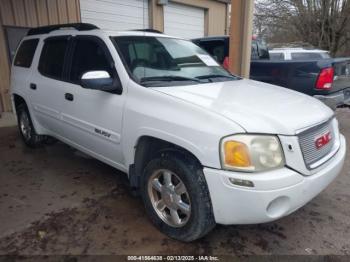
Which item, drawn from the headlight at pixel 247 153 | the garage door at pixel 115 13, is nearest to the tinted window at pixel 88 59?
the headlight at pixel 247 153

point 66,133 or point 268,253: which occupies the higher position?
point 66,133

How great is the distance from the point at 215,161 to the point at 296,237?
1276 millimetres

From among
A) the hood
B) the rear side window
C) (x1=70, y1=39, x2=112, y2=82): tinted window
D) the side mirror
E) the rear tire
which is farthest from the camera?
the rear tire

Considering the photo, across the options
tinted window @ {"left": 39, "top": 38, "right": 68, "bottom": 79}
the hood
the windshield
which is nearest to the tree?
the windshield

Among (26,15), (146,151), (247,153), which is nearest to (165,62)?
(146,151)

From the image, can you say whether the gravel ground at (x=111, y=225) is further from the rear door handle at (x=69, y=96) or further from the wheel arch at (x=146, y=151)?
the rear door handle at (x=69, y=96)

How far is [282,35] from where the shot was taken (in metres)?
17.4

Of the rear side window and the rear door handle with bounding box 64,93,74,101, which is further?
the rear side window

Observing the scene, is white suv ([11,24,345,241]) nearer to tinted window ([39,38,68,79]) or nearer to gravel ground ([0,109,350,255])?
tinted window ([39,38,68,79])

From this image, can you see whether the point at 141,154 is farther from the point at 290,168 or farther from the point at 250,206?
the point at 290,168

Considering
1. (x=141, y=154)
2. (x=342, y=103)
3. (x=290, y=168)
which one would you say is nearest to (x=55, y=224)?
(x=141, y=154)

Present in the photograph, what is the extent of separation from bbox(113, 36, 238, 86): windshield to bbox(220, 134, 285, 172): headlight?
3.49 feet

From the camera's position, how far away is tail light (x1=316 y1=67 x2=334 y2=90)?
5.39 meters

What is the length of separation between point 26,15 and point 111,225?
656 cm
